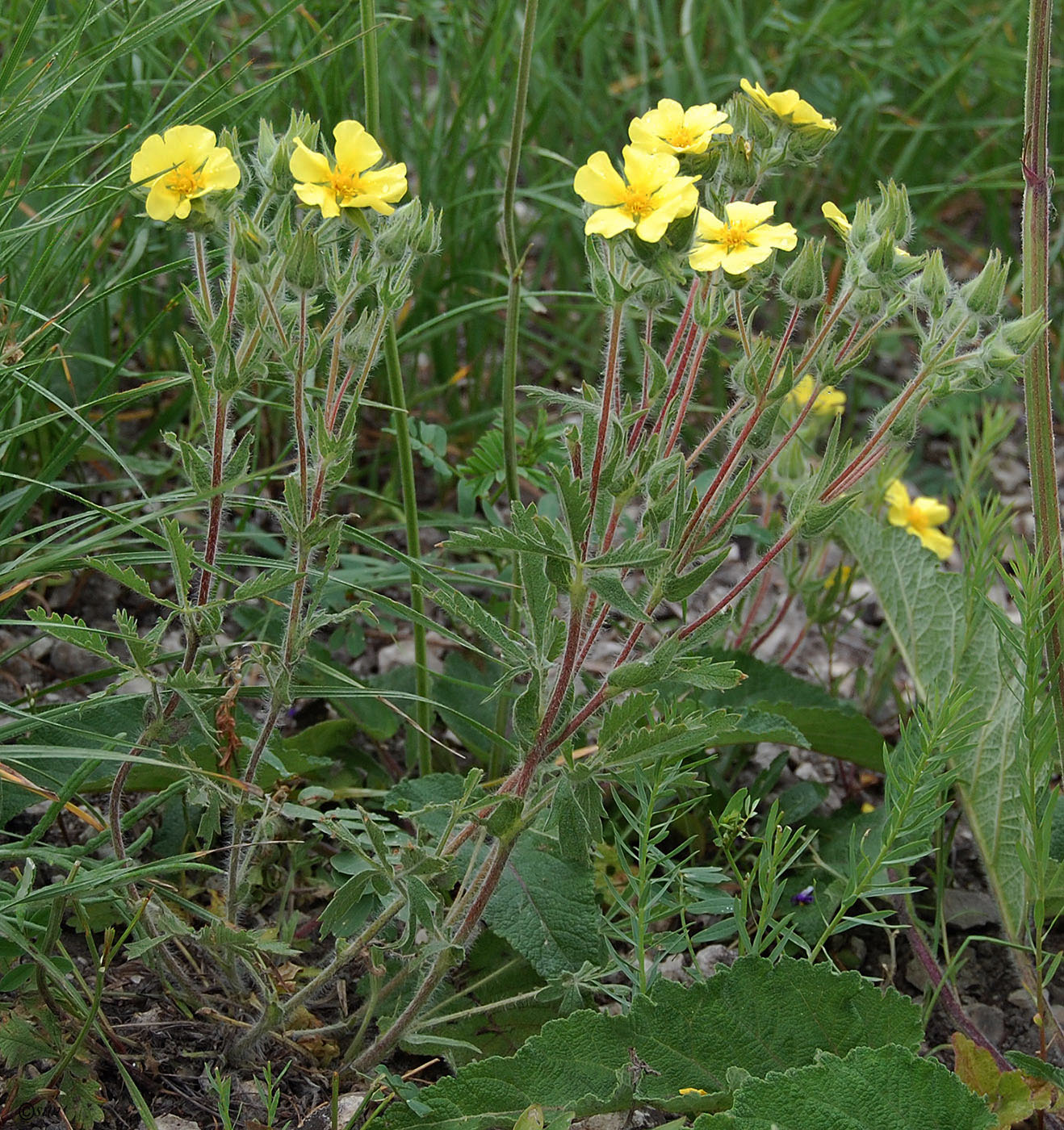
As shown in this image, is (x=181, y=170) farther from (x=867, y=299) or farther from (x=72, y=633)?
(x=867, y=299)

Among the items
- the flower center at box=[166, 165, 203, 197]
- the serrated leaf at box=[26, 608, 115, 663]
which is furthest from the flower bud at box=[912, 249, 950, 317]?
the serrated leaf at box=[26, 608, 115, 663]

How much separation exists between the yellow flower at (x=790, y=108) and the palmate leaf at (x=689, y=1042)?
1.02m

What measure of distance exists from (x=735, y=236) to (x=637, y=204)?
0.11 metres

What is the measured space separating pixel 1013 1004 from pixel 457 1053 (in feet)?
3.15

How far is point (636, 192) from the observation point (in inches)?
51.6

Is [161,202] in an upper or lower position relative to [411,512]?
upper

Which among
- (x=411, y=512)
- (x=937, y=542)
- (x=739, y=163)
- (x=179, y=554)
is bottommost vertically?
(x=937, y=542)

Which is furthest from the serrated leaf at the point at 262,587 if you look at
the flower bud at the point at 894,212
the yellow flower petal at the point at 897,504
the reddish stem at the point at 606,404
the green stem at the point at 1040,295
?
the yellow flower petal at the point at 897,504

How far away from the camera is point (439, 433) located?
2.12m

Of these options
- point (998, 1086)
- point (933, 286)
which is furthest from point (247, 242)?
point (998, 1086)

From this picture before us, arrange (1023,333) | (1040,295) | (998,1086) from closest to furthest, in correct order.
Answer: (1023,333) < (998,1086) < (1040,295)

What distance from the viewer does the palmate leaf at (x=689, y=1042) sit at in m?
1.45

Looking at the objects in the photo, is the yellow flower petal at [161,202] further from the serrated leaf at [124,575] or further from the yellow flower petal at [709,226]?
the yellow flower petal at [709,226]

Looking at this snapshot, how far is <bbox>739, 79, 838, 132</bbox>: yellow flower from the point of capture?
1.43 m
